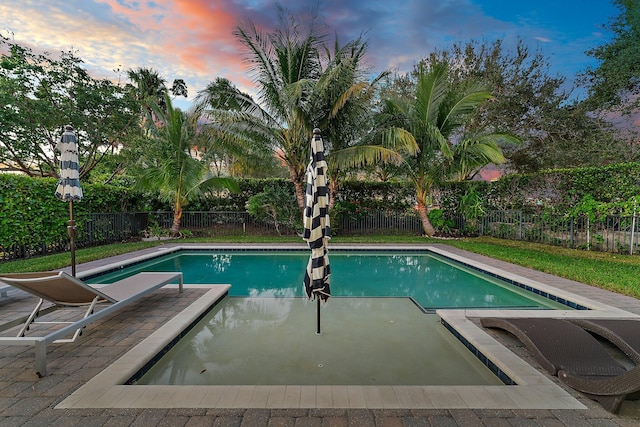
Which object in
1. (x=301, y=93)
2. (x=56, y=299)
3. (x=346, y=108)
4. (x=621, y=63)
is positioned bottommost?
(x=56, y=299)

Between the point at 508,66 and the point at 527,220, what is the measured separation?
428 inches

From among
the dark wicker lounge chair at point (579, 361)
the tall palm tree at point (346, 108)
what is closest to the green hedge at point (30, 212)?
the tall palm tree at point (346, 108)

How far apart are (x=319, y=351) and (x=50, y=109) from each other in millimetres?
12990

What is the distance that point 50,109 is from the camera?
10594mm

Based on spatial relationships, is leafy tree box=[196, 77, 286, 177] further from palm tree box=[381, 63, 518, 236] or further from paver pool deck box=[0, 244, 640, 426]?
paver pool deck box=[0, 244, 640, 426]

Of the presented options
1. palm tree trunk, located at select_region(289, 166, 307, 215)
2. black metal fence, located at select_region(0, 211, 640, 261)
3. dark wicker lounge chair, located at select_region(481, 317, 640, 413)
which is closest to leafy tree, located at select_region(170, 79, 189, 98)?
black metal fence, located at select_region(0, 211, 640, 261)

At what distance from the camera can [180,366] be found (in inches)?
119

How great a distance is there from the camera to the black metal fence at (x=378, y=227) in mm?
8516

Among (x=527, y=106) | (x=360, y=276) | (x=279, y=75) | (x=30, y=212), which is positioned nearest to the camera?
(x=360, y=276)

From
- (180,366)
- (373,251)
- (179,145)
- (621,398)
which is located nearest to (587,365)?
(621,398)

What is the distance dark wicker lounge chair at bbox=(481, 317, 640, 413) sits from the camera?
2100 mm

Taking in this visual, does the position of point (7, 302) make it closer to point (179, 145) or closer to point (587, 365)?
point (587, 365)

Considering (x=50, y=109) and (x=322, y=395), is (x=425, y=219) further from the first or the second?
(x=50, y=109)

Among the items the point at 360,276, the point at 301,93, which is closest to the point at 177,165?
the point at 301,93
